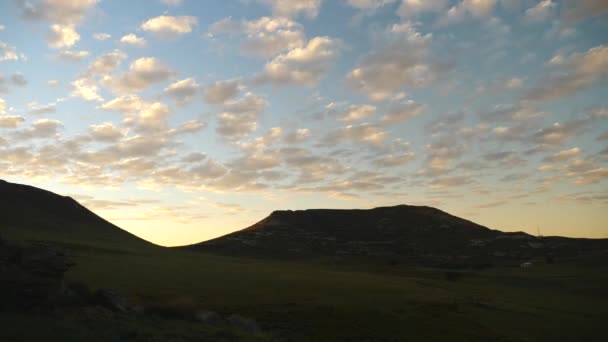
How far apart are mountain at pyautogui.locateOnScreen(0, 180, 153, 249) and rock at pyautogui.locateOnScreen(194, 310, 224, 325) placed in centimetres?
9955

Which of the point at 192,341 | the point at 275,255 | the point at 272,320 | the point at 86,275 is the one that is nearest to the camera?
the point at 192,341

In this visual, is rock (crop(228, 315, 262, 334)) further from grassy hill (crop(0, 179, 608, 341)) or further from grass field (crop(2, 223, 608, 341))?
grass field (crop(2, 223, 608, 341))

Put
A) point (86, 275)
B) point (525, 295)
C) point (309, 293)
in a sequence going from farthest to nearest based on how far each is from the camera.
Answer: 1. point (525, 295)
2. point (86, 275)
3. point (309, 293)

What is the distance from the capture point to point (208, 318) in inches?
1559

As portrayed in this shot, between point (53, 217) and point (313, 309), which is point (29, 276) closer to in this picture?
point (313, 309)

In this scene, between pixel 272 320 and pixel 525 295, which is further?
pixel 525 295

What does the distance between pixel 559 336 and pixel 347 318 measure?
21460mm

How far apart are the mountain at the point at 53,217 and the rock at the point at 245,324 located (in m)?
101

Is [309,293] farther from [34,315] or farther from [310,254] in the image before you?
[310,254]

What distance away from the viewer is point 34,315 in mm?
30078

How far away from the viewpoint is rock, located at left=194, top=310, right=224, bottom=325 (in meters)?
38.9

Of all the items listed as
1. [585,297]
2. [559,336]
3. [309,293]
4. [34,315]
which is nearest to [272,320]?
[309,293]

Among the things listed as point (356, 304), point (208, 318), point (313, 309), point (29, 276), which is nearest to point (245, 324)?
point (208, 318)

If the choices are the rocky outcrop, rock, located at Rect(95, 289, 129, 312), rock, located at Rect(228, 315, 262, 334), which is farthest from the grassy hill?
rock, located at Rect(95, 289, 129, 312)
